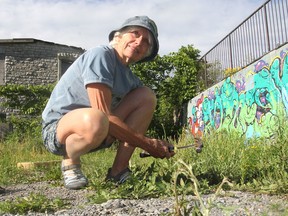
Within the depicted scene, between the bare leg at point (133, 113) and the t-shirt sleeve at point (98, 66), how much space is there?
388 mm

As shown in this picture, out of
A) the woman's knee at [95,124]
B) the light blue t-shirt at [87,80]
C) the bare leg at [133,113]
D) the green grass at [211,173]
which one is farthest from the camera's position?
the bare leg at [133,113]

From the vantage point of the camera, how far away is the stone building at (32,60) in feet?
57.6

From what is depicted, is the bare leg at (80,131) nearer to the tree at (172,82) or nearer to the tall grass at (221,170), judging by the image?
the tall grass at (221,170)

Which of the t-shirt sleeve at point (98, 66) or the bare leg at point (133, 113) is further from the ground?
the t-shirt sleeve at point (98, 66)

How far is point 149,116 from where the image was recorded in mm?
3139

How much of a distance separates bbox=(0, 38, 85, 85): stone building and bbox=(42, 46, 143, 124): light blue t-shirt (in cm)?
1548

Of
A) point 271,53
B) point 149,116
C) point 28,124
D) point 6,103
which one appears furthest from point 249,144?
point 6,103

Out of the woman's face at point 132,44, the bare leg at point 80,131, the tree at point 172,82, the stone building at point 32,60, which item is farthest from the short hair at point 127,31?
the stone building at point 32,60

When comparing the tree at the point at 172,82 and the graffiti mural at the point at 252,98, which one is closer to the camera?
the graffiti mural at the point at 252,98

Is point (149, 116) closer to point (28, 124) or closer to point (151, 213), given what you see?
point (151, 213)

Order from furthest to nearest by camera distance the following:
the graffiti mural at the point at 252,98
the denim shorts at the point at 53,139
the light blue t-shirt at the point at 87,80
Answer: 1. the graffiti mural at the point at 252,98
2. the denim shorts at the point at 53,139
3. the light blue t-shirt at the point at 87,80

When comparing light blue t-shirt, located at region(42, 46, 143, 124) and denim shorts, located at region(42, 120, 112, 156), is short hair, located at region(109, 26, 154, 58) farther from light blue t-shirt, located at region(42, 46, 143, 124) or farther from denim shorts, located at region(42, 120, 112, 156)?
denim shorts, located at region(42, 120, 112, 156)

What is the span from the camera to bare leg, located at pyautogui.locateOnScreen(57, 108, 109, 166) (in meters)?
2.50

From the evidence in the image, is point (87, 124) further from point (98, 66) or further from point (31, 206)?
point (31, 206)
